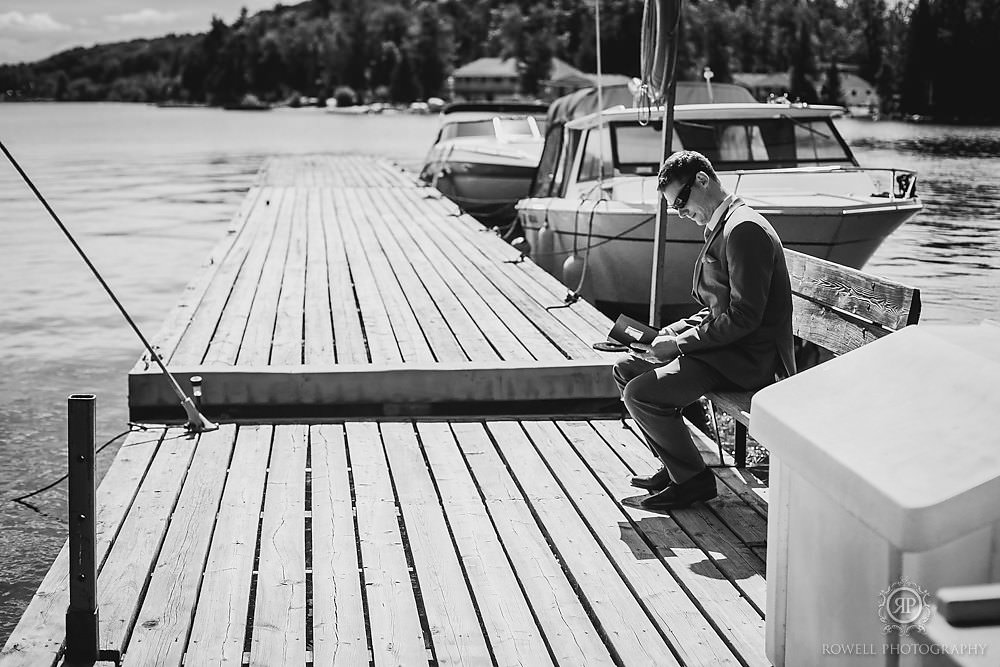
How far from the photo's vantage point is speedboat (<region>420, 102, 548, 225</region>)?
18.9m

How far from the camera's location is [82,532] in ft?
10.2

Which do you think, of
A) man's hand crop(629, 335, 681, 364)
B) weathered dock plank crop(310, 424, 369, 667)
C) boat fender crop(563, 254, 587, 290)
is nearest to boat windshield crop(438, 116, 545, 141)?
boat fender crop(563, 254, 587, 290)

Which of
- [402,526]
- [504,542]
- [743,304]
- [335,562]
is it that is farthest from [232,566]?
[743,304]

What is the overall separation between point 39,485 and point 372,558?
4.08 meters

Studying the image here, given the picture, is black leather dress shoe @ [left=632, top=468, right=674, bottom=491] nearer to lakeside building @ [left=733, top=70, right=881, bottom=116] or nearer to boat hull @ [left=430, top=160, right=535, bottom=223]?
boat hull @ [left=430, top=160, right=535, bottom=223]

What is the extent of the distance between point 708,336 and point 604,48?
7509 cm

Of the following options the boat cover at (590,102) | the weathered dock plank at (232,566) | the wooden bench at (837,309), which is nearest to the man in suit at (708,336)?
the wooden bench at (837,309)

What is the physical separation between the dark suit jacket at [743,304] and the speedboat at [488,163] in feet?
46.3

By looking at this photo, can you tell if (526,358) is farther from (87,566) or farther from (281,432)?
(87,566)

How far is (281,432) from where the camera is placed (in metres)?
5.49

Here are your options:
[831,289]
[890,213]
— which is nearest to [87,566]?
[831,289]

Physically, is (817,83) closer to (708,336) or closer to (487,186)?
(487,186)

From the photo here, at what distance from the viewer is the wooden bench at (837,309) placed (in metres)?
4.35

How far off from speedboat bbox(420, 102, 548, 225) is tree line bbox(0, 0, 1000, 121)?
4.39 m
